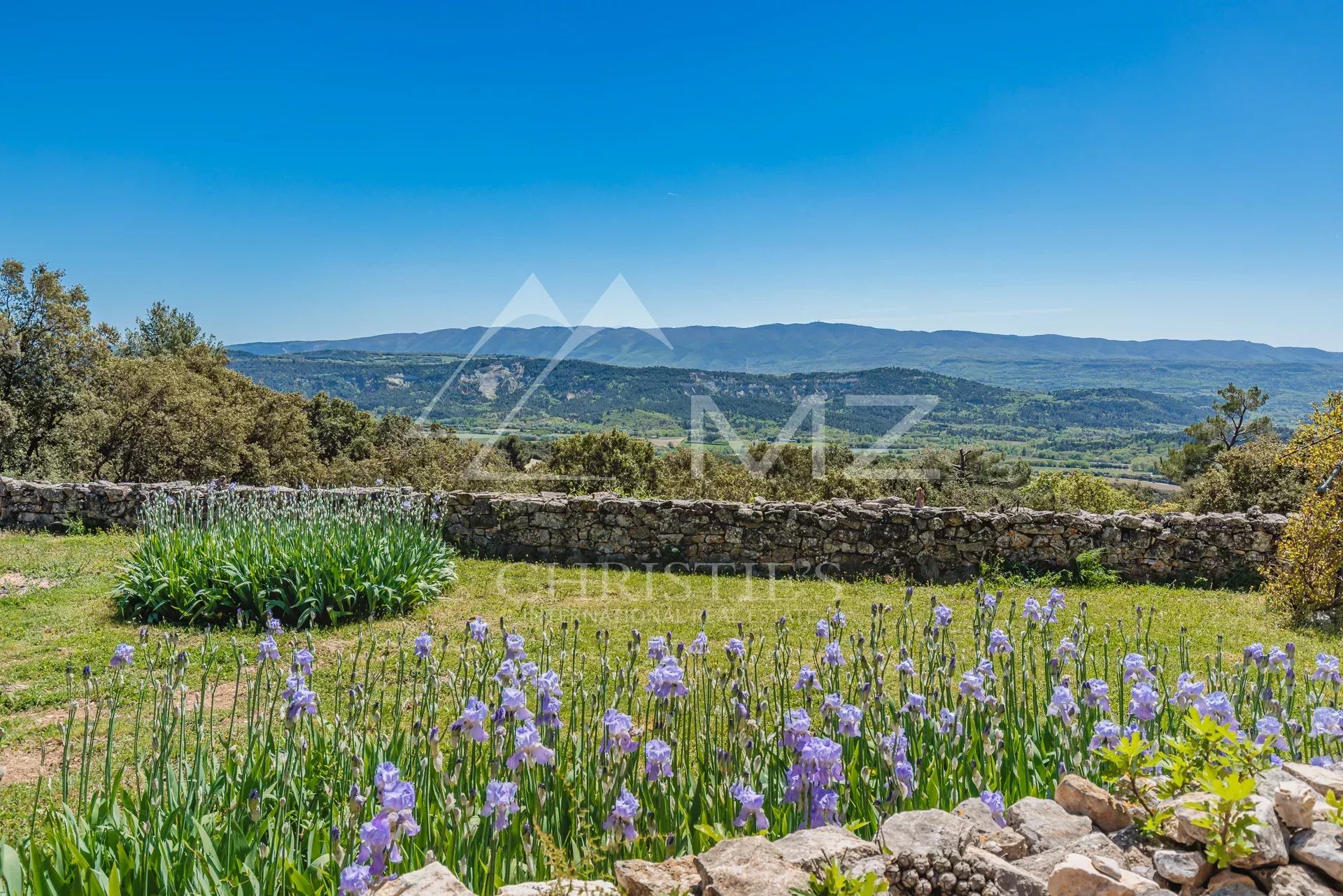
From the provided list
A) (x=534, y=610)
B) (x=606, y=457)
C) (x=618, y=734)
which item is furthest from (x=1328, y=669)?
(x=606, y=457)

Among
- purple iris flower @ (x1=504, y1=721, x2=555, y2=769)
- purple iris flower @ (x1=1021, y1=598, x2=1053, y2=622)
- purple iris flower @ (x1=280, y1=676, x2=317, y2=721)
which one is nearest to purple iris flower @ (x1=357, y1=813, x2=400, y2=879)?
purple iris flower @ (x1=504, y1=721, x2=555, y2=769)

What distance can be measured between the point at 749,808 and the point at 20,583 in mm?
11068

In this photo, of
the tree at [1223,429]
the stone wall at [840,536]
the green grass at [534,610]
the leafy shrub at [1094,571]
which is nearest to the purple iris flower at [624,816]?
the green grass at [534,610]

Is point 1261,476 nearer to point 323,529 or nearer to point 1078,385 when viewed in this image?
point 323,529

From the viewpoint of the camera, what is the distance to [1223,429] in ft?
111

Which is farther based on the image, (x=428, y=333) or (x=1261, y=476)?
(x=428, y=333)

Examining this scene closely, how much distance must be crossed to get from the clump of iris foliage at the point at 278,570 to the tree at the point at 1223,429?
34.3m

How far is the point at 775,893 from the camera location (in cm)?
219

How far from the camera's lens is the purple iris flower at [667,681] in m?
2.88

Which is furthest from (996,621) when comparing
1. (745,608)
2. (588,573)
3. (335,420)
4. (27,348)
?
(335,420)

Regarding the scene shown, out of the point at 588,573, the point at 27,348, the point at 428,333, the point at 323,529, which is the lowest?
the point at 588,573

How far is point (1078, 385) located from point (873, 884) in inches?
5618

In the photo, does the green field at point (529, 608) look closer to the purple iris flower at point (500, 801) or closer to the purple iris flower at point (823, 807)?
the purple iris flower at point (823, 807)

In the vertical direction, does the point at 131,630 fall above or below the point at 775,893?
below
